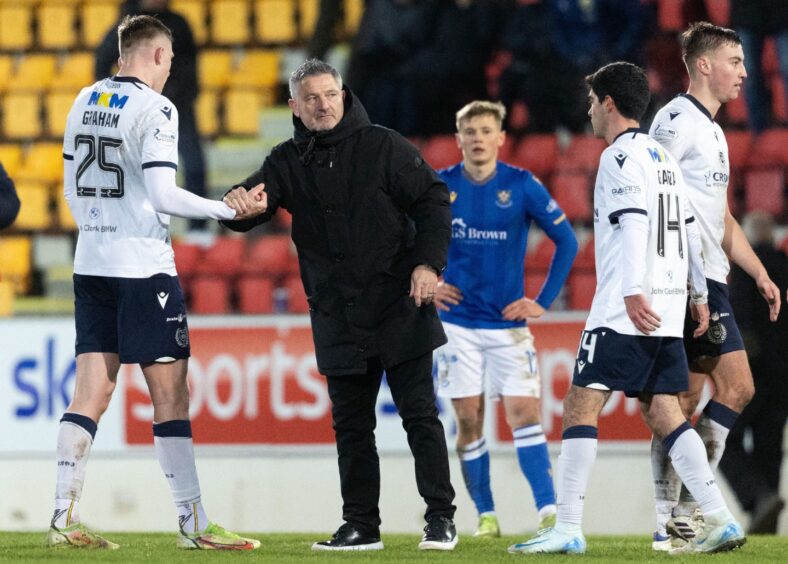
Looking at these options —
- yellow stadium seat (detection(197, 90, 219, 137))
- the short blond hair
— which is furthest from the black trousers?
yellow stadium seat (detection(197, 90, 219, 137))

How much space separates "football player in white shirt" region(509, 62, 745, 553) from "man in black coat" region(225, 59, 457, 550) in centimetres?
58

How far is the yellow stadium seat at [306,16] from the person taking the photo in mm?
13641

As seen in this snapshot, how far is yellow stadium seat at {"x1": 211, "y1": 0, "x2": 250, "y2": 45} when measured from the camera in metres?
13.8

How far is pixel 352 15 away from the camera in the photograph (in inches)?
531

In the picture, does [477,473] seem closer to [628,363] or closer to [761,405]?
[628,363]

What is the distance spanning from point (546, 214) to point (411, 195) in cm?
164

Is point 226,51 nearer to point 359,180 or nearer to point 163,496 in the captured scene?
point 163,496

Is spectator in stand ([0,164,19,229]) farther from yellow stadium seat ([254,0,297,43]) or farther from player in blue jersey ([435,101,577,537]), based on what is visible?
yellow stadium seat ([254,0,297,43])

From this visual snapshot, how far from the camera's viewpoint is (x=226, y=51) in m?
13.8

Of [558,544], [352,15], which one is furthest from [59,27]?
[558,544]

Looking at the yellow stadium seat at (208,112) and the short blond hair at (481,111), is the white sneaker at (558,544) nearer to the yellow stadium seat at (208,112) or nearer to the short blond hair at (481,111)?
the short blond hair at (481,111)

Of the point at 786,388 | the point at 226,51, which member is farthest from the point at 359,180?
the point at 226,51

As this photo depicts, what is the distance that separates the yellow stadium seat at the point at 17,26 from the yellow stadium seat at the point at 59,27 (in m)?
0.19

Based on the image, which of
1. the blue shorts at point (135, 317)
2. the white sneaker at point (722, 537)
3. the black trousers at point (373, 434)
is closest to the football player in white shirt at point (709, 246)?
the white sneaker at point (722, 537)
